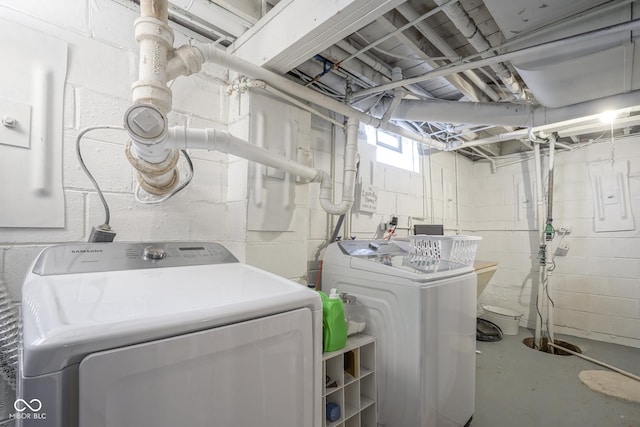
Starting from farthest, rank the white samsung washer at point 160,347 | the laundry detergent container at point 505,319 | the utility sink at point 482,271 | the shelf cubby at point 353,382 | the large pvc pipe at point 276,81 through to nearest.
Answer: the laundry detergent container at point 505,319, the utility sink at point 482,271, the shelf cubby at point 353,382, the large pvc pipe at point 276,81, the white samsung washer at point 160,347

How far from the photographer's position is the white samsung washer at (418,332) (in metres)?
1.44

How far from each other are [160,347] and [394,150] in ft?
9.21

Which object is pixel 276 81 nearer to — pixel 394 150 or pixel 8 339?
pixel 8 339

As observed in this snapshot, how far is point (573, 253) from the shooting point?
3.43 metres

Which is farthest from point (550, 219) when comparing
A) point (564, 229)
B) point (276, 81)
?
point (276, 81)

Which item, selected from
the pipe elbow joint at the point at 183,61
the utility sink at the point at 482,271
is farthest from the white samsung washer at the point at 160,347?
the utility sink at the point at 482,271

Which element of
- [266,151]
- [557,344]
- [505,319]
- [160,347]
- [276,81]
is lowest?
[557,344]

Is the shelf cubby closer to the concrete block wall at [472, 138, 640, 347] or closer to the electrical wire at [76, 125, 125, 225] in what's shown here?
the electrical wire at [76, 125, 125, 225]

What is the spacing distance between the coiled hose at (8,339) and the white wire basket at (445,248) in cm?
194

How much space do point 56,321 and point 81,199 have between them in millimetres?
935

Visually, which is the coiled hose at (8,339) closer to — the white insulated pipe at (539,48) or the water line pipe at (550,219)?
the white insulated pipe at (539,48)

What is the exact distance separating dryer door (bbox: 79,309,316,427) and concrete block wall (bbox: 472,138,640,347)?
3.96m

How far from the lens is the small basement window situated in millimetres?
2752

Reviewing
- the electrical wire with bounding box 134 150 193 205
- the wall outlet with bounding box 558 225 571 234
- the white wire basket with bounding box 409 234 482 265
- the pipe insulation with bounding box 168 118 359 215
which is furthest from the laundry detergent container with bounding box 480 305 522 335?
the electrical wire with bounding box 134 150 193 205
